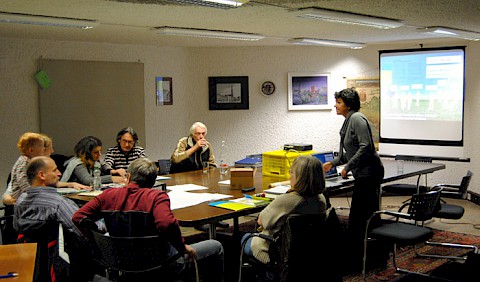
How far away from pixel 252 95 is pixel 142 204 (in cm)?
565

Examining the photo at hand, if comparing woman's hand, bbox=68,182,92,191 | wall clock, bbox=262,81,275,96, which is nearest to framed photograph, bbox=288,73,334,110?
wall clock, bbox=262,81,275,96

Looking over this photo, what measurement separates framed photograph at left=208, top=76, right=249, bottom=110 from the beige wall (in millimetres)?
78

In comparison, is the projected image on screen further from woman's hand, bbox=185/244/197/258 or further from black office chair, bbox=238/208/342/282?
woman's hand, bbox=185/244/197/258

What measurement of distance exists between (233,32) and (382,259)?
3036 millimetres

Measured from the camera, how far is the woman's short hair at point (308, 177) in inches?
152

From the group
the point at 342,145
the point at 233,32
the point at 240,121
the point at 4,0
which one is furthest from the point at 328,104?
the point at 4,0

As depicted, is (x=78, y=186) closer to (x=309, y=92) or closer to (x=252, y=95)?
(x=252, y=95)

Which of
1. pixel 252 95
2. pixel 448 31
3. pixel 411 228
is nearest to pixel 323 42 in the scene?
pixel 252 95

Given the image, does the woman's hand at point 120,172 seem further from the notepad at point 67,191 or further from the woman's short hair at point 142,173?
the woman's short hair at point 142,173

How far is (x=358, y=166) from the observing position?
5191 millimetres

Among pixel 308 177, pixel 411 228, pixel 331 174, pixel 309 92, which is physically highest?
pixel 309 92

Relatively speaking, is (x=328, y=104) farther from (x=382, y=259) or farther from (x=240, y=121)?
(x=382, y=259)

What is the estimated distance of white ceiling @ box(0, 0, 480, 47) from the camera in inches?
185

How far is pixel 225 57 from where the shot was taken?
8875mm
